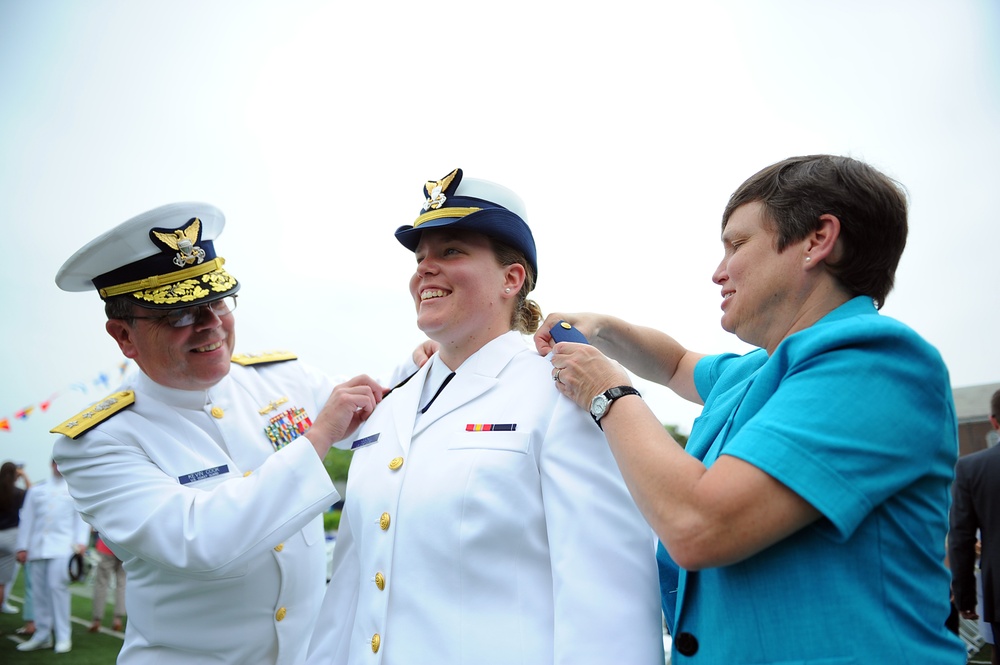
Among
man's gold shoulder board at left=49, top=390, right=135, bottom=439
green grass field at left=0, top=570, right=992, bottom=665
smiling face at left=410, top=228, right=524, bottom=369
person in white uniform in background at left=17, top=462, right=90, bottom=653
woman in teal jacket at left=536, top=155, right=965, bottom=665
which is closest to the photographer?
woman in teal jacket at left=536, top=155, right=965, bottom=665

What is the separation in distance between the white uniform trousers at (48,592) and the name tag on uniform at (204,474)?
8.53m

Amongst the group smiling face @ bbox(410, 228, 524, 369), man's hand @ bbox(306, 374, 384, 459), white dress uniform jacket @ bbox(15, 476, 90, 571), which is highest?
smiling face @ bbox(410, 228, 524, 369)

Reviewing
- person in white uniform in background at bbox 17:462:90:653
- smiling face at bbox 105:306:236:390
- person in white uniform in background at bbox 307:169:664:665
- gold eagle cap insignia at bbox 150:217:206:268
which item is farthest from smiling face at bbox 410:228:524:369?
person in white uniform in background at bbox 17:462:90:653

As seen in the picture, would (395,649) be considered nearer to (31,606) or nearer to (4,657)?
(4,657)

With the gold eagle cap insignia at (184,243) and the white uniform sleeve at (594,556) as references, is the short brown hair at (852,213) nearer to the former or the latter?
the white uniform sleeve at (594,556)

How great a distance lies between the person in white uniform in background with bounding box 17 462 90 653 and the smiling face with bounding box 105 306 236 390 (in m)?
8.13

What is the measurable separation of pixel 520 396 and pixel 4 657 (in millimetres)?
9779

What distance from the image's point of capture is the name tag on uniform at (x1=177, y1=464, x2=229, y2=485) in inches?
116

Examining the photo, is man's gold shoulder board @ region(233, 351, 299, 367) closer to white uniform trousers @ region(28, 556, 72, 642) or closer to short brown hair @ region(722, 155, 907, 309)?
short brown hair @ region(722, 155, 907, 309)

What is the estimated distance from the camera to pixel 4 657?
9.00m

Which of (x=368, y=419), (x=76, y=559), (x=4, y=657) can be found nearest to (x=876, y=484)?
(x=368, y=419)

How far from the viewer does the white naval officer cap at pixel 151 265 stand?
2.96 meters

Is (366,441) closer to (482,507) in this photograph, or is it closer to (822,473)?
(482,507)

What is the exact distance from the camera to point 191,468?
298 cm
